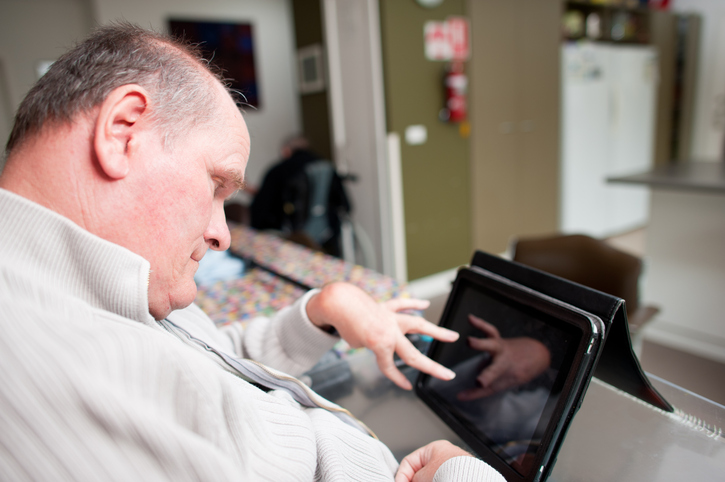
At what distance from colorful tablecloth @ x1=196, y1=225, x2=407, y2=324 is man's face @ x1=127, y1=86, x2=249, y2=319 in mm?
656

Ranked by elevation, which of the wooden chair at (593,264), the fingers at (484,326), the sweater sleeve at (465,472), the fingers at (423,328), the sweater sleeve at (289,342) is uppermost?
the fingers at (484,326)

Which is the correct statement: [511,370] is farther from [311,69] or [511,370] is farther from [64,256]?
[311,69]

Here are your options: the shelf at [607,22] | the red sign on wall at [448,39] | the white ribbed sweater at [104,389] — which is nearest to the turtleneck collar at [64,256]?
the white ribbed sweater at [104,389]

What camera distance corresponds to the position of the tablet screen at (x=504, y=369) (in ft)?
1.79

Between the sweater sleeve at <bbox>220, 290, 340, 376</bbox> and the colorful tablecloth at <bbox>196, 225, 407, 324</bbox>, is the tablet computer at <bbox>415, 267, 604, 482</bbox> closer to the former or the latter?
the sweater sleeve at <bbox>220, 290, 340, 376</bbox>

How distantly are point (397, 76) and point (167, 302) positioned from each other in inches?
115

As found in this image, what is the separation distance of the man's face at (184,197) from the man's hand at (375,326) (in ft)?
0.88

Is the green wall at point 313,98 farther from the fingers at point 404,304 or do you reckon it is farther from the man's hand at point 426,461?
the man's hand at point 426,461

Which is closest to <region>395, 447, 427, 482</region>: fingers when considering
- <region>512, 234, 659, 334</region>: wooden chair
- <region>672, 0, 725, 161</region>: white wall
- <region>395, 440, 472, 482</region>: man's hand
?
<region>395, 440, 472, 482</region>: man's hand

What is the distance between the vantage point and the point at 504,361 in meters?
0.63

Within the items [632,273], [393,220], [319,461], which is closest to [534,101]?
[393,220]

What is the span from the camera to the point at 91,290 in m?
0.41

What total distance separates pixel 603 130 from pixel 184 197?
482 cm

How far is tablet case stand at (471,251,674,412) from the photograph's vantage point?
53 centimetres
